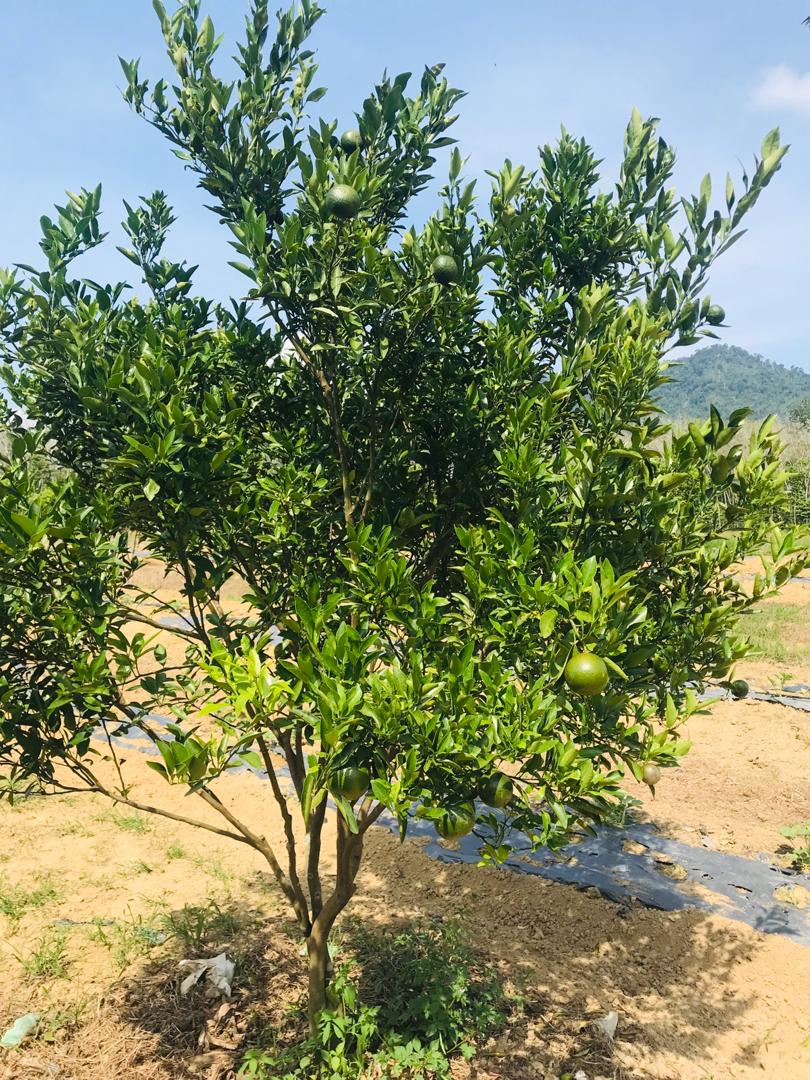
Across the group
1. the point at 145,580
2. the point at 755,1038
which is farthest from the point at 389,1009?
the point at 145,580

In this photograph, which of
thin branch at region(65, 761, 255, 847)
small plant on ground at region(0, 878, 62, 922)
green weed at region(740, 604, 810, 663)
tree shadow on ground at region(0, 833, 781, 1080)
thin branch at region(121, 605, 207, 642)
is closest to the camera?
thin branch at region(121, 605, 207, 642)

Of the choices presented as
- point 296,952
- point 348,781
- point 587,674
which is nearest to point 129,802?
point 348,781

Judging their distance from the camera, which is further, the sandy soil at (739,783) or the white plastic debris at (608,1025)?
the sandy soil at (739,783)

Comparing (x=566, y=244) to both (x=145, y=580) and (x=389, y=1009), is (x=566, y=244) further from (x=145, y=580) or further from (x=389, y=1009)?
(x=145, y=580)

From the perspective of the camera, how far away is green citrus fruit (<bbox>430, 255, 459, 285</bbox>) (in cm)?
247

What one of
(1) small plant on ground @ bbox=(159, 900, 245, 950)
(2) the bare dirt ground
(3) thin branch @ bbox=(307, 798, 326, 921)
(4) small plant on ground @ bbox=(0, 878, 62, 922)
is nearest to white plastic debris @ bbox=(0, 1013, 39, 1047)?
(2) the bare dirt ground

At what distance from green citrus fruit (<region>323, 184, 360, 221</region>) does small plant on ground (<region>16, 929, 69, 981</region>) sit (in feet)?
15.0

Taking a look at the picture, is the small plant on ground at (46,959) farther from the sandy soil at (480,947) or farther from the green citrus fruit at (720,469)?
the green citrus fruit at (720,469)

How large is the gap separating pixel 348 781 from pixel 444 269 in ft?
5.59

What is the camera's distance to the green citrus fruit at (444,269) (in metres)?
2.47

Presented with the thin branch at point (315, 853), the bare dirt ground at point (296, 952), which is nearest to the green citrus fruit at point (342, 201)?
the thin branch at point (315, 853)

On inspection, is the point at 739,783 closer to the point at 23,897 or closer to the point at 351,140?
the point at 23,897

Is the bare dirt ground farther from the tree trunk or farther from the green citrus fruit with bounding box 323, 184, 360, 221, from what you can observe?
the green citrus fruit with bounding box 323, 184, 360, 221

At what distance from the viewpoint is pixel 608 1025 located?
12.9 feet
